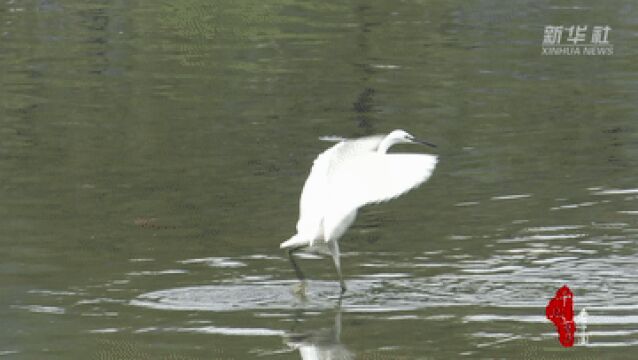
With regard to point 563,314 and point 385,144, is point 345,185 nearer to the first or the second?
point 385,144

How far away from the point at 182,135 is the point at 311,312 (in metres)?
10.1

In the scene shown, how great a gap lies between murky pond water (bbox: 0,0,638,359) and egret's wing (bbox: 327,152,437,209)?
2.94ft

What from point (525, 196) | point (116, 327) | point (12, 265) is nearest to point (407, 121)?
point (525, 196)

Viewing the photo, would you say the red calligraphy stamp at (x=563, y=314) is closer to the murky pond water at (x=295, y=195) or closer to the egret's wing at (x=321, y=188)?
the murky pond water at (x=295, y=195)

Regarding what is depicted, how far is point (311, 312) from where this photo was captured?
46.2 ft

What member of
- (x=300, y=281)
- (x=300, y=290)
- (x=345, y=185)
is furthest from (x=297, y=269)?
(x=345, y=185)

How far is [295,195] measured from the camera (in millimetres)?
19547

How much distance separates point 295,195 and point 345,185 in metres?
5.38

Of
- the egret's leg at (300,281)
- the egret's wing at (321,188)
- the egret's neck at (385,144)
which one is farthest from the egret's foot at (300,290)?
the egret's neck at (385,144)

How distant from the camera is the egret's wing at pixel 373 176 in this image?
1338cm

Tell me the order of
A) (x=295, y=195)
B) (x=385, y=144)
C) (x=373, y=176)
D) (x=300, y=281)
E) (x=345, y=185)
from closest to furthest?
(x=373, y=176) → (x=345, y=185) → (x=300, y=281) → (x=385, y=144) → (x=295, y=195)

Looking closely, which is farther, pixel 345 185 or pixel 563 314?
pixel 345 185

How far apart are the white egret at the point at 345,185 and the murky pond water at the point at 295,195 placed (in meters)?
0.52

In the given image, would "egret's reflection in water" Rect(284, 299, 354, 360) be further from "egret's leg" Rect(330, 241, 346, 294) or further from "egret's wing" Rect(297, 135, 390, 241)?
"egret's wing" Rect(297, 135, 390, 241)
